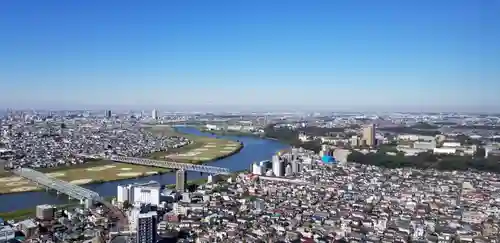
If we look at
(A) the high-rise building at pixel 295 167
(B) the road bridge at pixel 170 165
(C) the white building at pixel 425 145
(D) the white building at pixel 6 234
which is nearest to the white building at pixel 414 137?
(C) the white building at pixel 425 145

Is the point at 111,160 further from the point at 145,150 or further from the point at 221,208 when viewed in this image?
the point at 221,208

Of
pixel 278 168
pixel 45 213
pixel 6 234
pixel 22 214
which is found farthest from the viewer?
pixel 278 168

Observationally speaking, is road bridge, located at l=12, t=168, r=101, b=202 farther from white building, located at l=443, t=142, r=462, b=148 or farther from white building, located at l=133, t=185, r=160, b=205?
white building, located at l=443, t=142, r=462, b=148

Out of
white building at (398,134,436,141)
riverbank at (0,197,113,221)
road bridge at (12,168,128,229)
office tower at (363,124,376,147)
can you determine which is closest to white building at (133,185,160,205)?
road bridge at (12,168,128,229)

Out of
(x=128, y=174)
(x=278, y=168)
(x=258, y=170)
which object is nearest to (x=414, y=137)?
(x=278, y=168)

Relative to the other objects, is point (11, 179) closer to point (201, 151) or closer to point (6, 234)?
point (6, 234)

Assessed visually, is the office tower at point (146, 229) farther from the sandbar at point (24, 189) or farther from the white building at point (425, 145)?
the white building at point (425, 145)

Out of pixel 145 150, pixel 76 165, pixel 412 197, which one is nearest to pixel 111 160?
pixel 76 165
